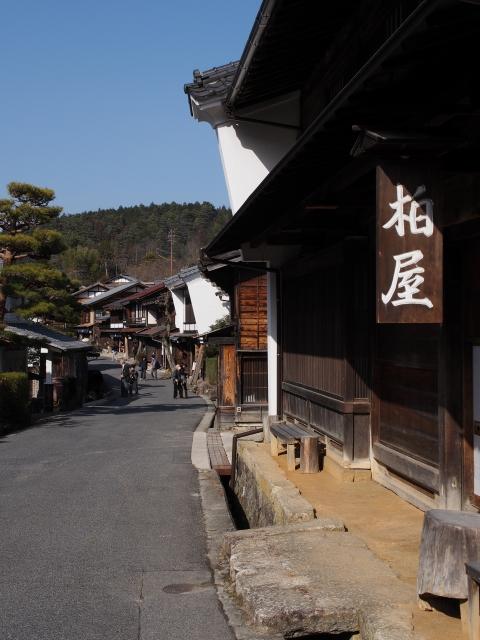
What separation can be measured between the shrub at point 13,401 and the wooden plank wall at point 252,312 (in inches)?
288

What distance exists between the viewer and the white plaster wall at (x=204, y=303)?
46.9 m

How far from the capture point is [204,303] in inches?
1864

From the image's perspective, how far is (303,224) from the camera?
8297mm

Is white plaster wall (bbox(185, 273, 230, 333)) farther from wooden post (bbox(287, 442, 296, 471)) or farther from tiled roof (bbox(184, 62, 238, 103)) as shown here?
wooden post (bbox(287, 442, 296, 471))

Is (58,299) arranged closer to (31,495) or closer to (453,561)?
(31,495)

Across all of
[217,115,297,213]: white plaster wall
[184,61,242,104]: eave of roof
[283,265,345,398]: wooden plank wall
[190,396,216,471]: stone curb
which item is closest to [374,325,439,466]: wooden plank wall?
[283,265,345,398]: wooden plank wall

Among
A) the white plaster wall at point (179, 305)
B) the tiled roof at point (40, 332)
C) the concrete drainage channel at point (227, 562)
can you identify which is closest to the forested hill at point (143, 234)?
the white plaster wall at point (179, 305)

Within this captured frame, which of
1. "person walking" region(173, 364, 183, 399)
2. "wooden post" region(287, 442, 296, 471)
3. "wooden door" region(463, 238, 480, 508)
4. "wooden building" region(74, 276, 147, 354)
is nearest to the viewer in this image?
"wooden door" region(463, 238, 480, 508)

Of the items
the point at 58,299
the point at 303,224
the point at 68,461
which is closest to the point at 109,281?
the point at 58,299

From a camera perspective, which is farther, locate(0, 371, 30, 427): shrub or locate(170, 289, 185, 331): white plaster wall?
locate(170, 289, 185, 331): white plaster wall

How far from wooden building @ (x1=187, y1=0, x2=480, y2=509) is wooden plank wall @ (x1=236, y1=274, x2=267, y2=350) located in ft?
28.7

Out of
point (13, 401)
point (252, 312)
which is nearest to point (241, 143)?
point (252, 312)

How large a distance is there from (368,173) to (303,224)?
2.65 m

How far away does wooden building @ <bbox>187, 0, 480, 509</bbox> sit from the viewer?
4.42 meters
